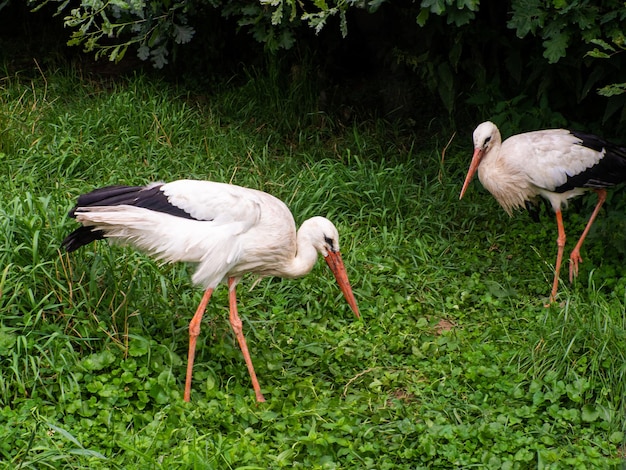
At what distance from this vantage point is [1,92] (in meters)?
7.34

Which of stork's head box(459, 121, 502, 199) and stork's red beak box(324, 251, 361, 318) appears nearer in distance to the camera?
Result: stork's red beak box(324, 251, 361, 318)

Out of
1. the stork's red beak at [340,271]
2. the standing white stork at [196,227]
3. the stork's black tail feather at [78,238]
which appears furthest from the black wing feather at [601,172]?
the stork's black tail feather at [78,238]

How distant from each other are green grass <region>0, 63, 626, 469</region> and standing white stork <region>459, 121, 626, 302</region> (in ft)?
1.24

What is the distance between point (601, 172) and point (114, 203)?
343cm

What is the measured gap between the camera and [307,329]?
5.22 m

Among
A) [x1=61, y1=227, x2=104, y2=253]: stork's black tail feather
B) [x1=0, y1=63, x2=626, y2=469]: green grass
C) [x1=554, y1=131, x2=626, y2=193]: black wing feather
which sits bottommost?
[x1=0, y1=63, x2=626, y2=469]: green grass

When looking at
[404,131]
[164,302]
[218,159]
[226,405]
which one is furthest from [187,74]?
[226,405]

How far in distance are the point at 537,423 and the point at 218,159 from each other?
3.52 m

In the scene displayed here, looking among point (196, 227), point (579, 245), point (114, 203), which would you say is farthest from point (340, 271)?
point (579, 245)

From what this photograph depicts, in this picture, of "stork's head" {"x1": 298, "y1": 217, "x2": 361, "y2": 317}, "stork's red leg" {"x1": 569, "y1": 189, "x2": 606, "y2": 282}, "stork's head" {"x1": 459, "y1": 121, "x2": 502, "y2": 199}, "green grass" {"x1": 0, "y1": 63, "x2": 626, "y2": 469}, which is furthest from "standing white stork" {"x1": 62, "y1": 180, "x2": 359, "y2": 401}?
"stork's red leg" {"x1": 569, "y1": 189, "x2": 606, "y2": 282}

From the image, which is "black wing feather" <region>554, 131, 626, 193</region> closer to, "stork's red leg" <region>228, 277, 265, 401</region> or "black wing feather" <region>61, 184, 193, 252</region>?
"stork's red leg" <region>228, 277, 265, 401</region>

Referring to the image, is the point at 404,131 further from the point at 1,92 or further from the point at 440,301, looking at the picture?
the point at 1,92

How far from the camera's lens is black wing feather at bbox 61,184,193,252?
4457 mm

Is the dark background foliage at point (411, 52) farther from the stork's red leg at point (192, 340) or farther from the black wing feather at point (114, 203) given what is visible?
the stork's red leg at point (192, 340)
